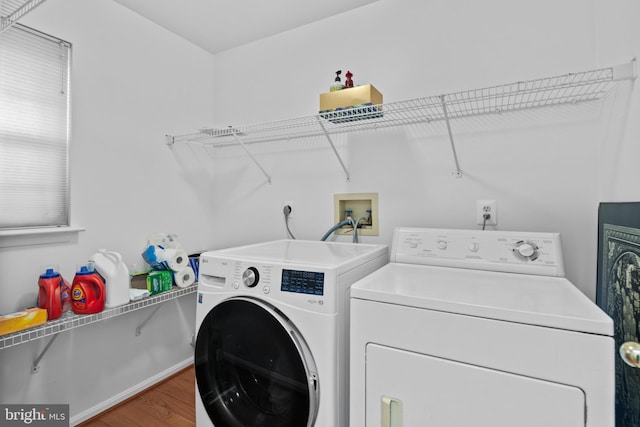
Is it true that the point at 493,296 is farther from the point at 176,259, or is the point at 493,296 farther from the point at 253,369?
the point at 176,259

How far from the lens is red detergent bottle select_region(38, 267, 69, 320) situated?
147 centimetres

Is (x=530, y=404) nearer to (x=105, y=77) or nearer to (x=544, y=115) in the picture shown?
(x=544, y=115)

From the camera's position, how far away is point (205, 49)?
2527 millimetres

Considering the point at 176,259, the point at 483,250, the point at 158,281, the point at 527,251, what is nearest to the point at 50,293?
the point at 158,281

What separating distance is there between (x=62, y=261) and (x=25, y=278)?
17 cm

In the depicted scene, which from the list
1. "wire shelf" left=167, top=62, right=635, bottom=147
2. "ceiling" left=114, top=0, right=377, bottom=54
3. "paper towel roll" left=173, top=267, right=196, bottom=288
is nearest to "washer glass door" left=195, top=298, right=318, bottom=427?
"paper towel roll" left=173, top=267, right=196, bottom=288

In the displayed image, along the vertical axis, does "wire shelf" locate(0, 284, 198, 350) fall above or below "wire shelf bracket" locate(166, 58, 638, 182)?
below

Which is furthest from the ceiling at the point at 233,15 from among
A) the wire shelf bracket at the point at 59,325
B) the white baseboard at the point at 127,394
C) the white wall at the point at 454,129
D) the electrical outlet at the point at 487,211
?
the white baseboard at the point at 127,394

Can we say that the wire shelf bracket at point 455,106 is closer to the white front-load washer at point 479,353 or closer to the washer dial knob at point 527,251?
the washer dial knob at point 527,251

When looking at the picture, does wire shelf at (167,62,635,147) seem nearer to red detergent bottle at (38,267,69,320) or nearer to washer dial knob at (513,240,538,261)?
washer dial knob at (513,240,538,261)

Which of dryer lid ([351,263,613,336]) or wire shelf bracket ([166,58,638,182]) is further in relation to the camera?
wire shelf bracket ([166,58,638,182])

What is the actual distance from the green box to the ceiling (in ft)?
5.50

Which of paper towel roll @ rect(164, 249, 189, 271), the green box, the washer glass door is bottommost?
the washer glass door

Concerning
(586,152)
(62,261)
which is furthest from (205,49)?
(586,152)
